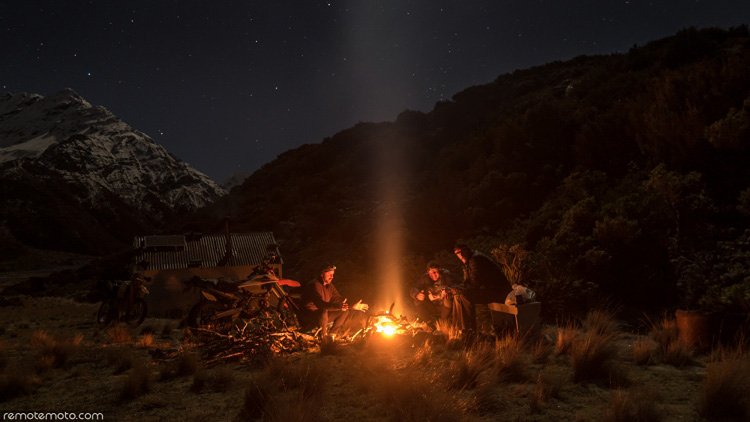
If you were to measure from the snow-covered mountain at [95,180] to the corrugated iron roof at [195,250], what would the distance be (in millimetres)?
86889

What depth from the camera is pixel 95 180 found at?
453 ft

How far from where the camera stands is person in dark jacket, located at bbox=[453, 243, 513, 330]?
8.43 meters

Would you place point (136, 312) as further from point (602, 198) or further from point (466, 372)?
point (602, 198)

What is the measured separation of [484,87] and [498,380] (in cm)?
5854

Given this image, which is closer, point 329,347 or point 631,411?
point 631,411

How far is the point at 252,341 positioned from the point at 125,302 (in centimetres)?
911

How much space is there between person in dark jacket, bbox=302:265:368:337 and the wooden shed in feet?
54.1

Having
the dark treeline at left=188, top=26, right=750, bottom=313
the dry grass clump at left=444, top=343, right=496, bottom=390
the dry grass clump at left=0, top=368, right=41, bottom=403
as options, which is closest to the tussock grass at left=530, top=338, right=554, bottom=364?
the dry grass clump at left=444, top=343, right=496, bottom=390

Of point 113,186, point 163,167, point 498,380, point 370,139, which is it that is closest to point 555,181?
point 498,380

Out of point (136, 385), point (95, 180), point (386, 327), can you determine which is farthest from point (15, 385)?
point (95, 180)

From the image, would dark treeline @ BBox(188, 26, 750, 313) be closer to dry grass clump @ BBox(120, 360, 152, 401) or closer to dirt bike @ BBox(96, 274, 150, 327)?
dirt bike @ BBox(96, 274, 150, 327)

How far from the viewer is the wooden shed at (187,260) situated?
26266 millimetres

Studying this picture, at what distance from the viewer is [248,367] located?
7.30 meters

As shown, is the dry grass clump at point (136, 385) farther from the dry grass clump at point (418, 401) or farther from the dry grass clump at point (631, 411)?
the dry grass clump at point (631, 411)
